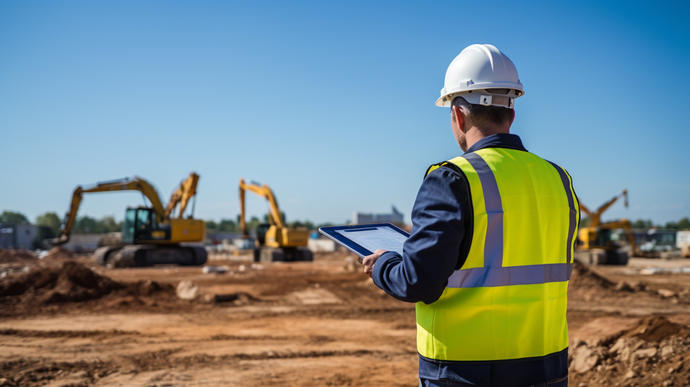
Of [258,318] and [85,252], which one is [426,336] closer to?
[258,318]

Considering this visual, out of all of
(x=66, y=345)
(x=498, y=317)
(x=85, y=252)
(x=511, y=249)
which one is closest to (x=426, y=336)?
(x=498, y=317)

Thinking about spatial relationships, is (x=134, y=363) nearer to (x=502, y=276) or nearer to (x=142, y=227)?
(x=502, y=276)

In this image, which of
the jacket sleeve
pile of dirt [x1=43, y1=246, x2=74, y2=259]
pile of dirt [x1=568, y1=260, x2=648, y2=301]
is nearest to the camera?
the jacket sleeve

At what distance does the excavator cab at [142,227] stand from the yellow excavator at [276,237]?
218 inches

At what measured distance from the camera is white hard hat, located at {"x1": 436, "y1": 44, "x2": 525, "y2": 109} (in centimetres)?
196

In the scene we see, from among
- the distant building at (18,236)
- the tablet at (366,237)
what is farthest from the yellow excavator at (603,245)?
the distant building at (18,236)

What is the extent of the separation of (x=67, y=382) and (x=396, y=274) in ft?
17.7

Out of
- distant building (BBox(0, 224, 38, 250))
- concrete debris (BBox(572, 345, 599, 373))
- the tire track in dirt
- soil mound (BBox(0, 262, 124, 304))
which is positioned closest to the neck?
concrete debris (BBox(572, 345, 599, 373))

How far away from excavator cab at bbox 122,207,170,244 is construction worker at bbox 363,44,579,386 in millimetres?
22959

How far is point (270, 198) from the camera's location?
87.8 feet

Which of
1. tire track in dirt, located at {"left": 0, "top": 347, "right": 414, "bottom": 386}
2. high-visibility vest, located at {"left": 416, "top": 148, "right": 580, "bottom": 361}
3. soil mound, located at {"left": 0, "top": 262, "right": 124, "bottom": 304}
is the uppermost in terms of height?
high-visibility vest, located at {"left": 416, "top": 148, "right": 580, "bottom": 361}

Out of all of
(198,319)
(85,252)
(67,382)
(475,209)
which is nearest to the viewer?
(475,209)

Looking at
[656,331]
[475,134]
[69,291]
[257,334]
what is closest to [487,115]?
[475,134]

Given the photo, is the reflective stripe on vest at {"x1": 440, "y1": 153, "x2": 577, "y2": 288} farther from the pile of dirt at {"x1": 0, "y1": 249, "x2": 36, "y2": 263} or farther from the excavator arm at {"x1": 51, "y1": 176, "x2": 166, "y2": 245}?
the pile of dirt at {"x1": 0, "y1": 249, "x2": 36, "y2": 263}
